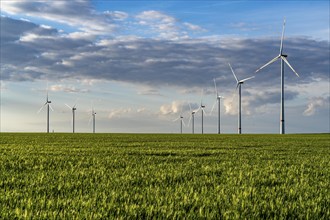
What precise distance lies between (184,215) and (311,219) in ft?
7.55

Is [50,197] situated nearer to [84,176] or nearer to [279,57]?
[84,176]

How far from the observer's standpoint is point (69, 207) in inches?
327

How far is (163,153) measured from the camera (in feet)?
82.7

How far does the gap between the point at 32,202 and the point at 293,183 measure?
7.62 metres

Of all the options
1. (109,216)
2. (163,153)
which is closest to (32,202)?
(109,216)

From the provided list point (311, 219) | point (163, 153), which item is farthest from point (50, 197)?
point (163, 153)

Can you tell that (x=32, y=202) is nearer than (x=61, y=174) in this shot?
Yes

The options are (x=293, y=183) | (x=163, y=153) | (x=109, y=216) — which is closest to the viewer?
(x=109, y=216)

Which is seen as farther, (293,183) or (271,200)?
(293,183)

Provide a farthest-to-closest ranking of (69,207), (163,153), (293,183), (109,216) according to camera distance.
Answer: (163,153) < (293,183) < (69,207) < (109,216)

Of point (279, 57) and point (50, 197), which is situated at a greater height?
point (279, 57)

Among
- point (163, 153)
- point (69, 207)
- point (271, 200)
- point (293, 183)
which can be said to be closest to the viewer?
point (69, 207)

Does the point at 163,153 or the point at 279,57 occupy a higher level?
the point at 279,57

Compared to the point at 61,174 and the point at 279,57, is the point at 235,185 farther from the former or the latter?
the point at 279,57
